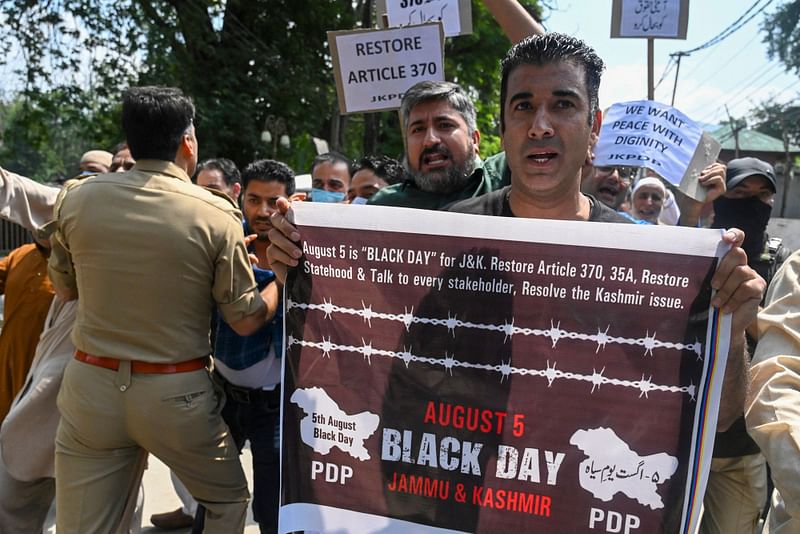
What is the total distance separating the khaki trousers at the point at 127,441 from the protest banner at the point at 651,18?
143 inches

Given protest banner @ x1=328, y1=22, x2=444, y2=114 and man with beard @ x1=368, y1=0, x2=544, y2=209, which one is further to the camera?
protest banner @ x1=328, y1=22, x2=444, y2=114

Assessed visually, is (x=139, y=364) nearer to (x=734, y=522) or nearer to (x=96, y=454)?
(x=96, y=454)

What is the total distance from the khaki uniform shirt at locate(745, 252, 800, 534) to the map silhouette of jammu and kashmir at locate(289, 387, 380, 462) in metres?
0.90

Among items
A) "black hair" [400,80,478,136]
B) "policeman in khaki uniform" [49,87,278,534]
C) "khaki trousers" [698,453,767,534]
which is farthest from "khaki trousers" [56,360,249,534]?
"khaki trousers" [698,453,767,534]

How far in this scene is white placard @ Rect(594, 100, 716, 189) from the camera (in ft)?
13.7

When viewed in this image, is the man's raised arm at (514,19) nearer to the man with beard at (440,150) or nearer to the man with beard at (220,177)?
the man with beard at (440,150)

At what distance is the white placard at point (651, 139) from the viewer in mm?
4168

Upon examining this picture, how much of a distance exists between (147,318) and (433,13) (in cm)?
238

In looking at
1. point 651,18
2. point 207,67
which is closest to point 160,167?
point 651,18

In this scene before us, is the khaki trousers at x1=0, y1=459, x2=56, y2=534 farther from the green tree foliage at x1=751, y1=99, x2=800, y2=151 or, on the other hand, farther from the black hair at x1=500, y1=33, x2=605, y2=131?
the green tree foliage at x1=751, y1=99, x2=800, y2=151

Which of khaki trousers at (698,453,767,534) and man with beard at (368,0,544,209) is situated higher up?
man with beard at (368,0,544,209)

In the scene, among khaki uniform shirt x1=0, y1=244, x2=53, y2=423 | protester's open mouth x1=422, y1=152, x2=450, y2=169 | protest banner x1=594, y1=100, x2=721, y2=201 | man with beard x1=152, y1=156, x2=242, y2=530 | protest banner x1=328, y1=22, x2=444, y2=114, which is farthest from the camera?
protest banner x1=594, y1=100, x2=721, y2=201

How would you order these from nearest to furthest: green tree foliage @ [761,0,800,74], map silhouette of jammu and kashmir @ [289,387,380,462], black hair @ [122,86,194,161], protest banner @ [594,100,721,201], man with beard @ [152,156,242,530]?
map silhouette of jammu and kashmir @ [289,387,380,462] → black hair @ [122,86,194,161] → man with beard @ [152,156,242,530] → protest banner @ [594,100,721,201] → green tree foliage @ [761,0,800,74]

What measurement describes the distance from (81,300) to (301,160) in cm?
1492
